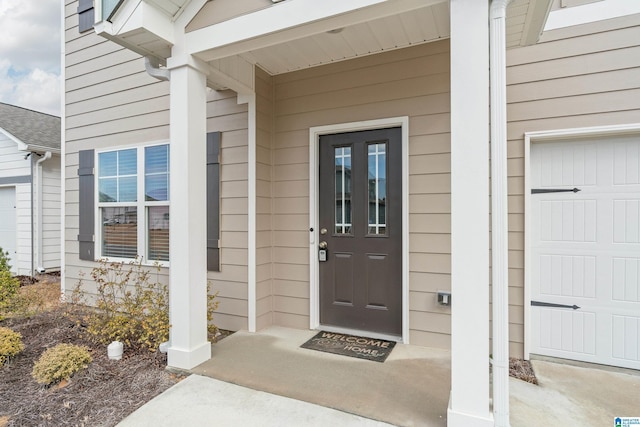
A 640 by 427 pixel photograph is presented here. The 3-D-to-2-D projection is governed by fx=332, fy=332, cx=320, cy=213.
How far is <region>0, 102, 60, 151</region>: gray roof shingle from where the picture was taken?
665 cm

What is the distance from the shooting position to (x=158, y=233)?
13.1 feet

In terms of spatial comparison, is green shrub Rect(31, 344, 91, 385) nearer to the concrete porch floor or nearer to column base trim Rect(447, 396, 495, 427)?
the concrete porch floor

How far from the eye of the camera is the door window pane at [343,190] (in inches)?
131

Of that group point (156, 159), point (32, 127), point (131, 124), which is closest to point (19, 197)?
point (32, 127)


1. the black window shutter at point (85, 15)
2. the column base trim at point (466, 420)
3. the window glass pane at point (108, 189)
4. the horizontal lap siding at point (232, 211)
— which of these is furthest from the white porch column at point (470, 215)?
the black window shutter at point (85, 15)

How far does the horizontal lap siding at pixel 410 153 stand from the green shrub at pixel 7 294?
117 inches

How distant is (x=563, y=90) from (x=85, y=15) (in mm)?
5616

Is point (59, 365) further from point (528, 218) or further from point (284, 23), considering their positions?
point (528, 218)

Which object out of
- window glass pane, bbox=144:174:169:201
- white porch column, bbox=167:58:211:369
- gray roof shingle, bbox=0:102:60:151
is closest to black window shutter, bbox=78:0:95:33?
window glass pane, bbox=144:174:169:201

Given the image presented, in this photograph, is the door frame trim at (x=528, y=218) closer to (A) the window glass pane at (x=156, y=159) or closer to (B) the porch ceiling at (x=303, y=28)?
(B) the porch ceiling at (x=303, y=28)

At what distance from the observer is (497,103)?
1.75 metres

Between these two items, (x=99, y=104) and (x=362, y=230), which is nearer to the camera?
(x=362, y=230)

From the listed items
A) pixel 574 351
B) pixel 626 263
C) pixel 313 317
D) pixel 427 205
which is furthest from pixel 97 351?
pixel 626 263

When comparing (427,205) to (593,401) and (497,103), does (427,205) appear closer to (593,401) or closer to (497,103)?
(497,103)
